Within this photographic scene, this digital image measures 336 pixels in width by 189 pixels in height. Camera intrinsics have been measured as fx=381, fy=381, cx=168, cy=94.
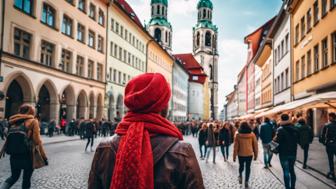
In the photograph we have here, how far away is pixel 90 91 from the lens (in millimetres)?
38719

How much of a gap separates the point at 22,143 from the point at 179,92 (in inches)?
3612

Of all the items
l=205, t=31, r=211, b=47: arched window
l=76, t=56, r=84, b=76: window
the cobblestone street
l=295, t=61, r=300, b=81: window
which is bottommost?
the cobblestone street

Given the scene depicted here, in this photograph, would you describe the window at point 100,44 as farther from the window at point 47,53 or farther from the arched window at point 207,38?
the arched window at point 207,38

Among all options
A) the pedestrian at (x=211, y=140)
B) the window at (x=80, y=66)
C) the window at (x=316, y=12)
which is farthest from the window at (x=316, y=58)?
the window at (x=80, y=66)

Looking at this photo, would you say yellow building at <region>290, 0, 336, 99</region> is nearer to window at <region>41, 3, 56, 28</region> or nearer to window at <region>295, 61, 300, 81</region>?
window at <region>295, 61, 300, 81</region>

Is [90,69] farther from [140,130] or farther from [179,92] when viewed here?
[179,92]

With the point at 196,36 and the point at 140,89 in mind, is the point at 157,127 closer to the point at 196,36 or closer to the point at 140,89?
the point at 140,89

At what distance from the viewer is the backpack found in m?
6.49

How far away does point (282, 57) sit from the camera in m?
36.1

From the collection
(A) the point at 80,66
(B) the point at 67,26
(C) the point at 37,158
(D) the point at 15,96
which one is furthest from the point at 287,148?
(A) the point at 80,66

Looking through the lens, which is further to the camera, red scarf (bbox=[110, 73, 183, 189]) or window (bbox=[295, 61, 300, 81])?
window (bbox=[295, 61, 300, 81])

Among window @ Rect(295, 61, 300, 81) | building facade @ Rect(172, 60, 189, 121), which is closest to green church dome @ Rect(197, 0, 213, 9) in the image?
building facade @ Rect(172, 60, 189, 121)

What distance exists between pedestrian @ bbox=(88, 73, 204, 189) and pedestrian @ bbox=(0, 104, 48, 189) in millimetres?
4431

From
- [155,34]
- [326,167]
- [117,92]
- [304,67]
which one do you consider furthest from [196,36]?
[326,167]
